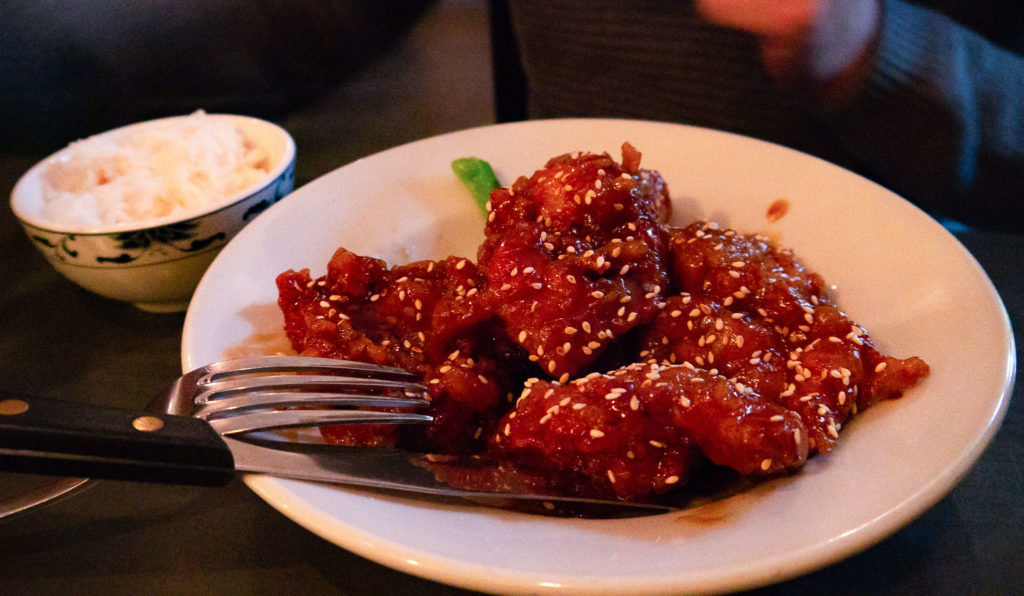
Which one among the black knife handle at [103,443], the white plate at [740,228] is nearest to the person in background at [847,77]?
the white plate at [740,228]

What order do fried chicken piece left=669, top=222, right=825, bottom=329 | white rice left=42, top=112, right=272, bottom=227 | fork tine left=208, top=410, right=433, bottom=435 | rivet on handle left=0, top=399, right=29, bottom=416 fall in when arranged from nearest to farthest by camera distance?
rivet on handle left=0, top=399, right=29, bottom=416, fork tine left=208, top=410, right=433, bottom=435, fried chicken piece left=669, top=222, right=825, bottom=329, white rice left=42, top=112, right=272, bottom=227

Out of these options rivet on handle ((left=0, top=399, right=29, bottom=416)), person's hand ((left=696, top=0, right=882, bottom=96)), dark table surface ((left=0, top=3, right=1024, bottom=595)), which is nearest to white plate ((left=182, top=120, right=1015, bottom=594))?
dark table surface ((left=0, top=3, right=1024, bottom=595))

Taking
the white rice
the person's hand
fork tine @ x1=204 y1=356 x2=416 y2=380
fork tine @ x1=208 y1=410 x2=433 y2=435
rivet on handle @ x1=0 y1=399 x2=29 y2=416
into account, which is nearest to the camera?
rivet on handle @ x1=0 y1=399 x2=29 y2=416

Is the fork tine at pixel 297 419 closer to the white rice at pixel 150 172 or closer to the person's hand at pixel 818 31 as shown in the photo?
the white rice at pixel 150 172

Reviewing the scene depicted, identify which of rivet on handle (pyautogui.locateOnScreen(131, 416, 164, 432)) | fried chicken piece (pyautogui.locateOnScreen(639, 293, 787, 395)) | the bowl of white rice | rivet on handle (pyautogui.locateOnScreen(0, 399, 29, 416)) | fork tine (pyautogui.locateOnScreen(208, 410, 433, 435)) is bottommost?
fried chicken piece (pyautogui.locateOnScreen(639, 293, 787, 395))

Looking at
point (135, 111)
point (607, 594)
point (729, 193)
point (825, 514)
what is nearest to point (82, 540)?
point (607, 594)

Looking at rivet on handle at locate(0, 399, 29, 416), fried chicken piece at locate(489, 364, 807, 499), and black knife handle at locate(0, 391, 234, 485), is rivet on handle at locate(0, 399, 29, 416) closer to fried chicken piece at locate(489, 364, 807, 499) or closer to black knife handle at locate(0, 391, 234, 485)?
black knife handle at locate(0, 391, 234, 485)

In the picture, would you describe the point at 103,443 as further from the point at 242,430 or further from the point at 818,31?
the point at 818,31

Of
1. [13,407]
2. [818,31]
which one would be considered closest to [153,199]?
[13,407]

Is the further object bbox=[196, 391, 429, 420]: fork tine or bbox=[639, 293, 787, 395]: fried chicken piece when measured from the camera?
bbox=[639, 293, 787, 395]: fried chicken piece
